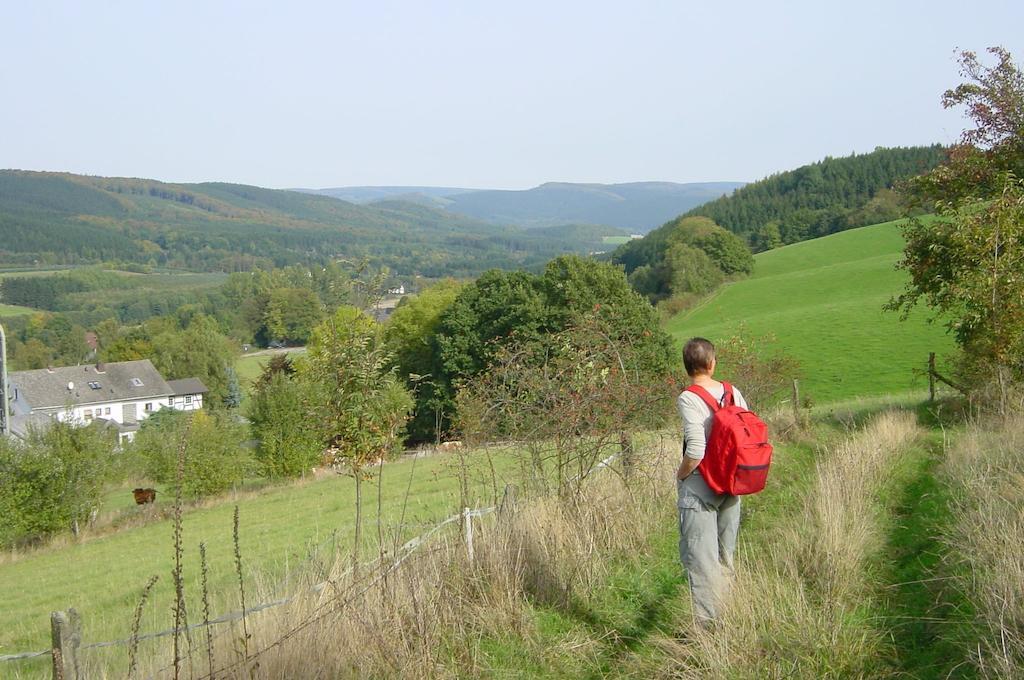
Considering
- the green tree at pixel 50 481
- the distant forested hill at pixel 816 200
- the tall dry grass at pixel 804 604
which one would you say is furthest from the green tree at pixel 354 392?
the distant forested hill at pixel 816 200

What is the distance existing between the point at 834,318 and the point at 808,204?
249ft

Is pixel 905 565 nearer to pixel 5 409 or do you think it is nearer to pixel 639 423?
pixel 639 423

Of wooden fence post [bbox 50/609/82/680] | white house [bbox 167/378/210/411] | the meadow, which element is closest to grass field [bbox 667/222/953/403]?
A: the meadow

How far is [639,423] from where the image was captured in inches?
365

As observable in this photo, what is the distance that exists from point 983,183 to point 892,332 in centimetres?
2946

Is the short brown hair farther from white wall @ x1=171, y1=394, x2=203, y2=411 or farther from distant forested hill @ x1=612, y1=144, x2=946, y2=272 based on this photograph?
distant forested hill @ x1=612, y1=144, x2=946, y2=272

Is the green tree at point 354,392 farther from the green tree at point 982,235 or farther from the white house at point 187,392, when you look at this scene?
the white house at point 187,392

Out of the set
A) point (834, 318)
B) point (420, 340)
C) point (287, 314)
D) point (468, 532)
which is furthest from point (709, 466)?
point (287, 314)

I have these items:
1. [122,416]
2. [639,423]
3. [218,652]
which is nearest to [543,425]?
[639,423]

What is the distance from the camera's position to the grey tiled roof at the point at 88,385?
251 ft

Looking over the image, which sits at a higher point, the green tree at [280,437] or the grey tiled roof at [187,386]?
the green tree at [280,437]

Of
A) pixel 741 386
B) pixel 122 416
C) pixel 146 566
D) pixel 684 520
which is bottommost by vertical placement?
pixel 122 416

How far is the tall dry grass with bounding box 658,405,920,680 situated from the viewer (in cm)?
434

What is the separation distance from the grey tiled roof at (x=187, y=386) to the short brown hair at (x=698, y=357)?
3373 inches
